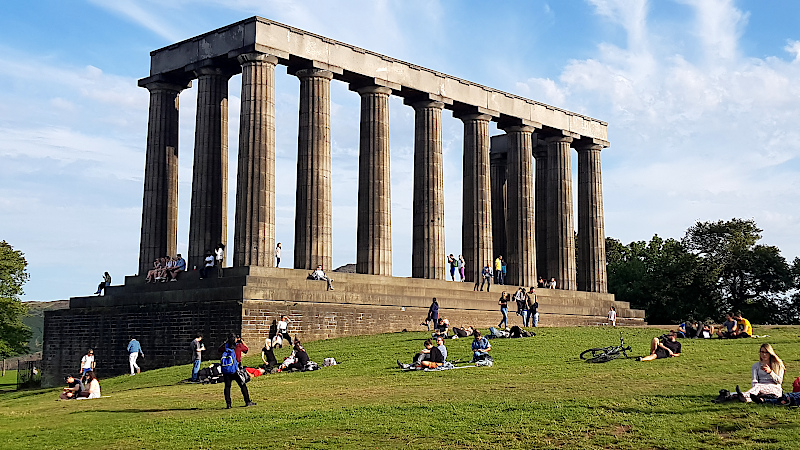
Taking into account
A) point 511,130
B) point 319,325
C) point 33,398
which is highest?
point 511,130

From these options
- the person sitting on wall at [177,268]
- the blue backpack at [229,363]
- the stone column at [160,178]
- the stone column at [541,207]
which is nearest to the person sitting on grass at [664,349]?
the blue backpack at [229,363]

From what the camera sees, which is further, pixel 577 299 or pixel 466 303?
pixel 577 299

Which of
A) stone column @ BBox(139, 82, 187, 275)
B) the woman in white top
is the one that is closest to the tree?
stone column @ BBox(139, 82, 187, 275)

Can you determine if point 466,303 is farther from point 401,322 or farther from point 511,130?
point 511,130

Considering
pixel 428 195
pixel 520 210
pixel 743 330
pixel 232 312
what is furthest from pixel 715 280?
pixel 232 312

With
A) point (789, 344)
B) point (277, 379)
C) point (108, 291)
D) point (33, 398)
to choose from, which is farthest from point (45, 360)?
point (789, 344)

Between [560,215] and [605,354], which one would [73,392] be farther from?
[560,215]

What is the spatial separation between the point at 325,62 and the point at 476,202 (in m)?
13.8

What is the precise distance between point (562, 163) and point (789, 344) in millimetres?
31949

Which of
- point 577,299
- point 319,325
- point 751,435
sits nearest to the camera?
point 751,435

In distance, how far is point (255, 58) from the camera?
50.8 metres

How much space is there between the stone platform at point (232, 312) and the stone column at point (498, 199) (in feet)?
49.6

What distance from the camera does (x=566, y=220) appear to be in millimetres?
68000

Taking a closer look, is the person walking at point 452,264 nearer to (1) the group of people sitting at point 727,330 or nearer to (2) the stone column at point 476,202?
(2) the stone column at point 476,202
